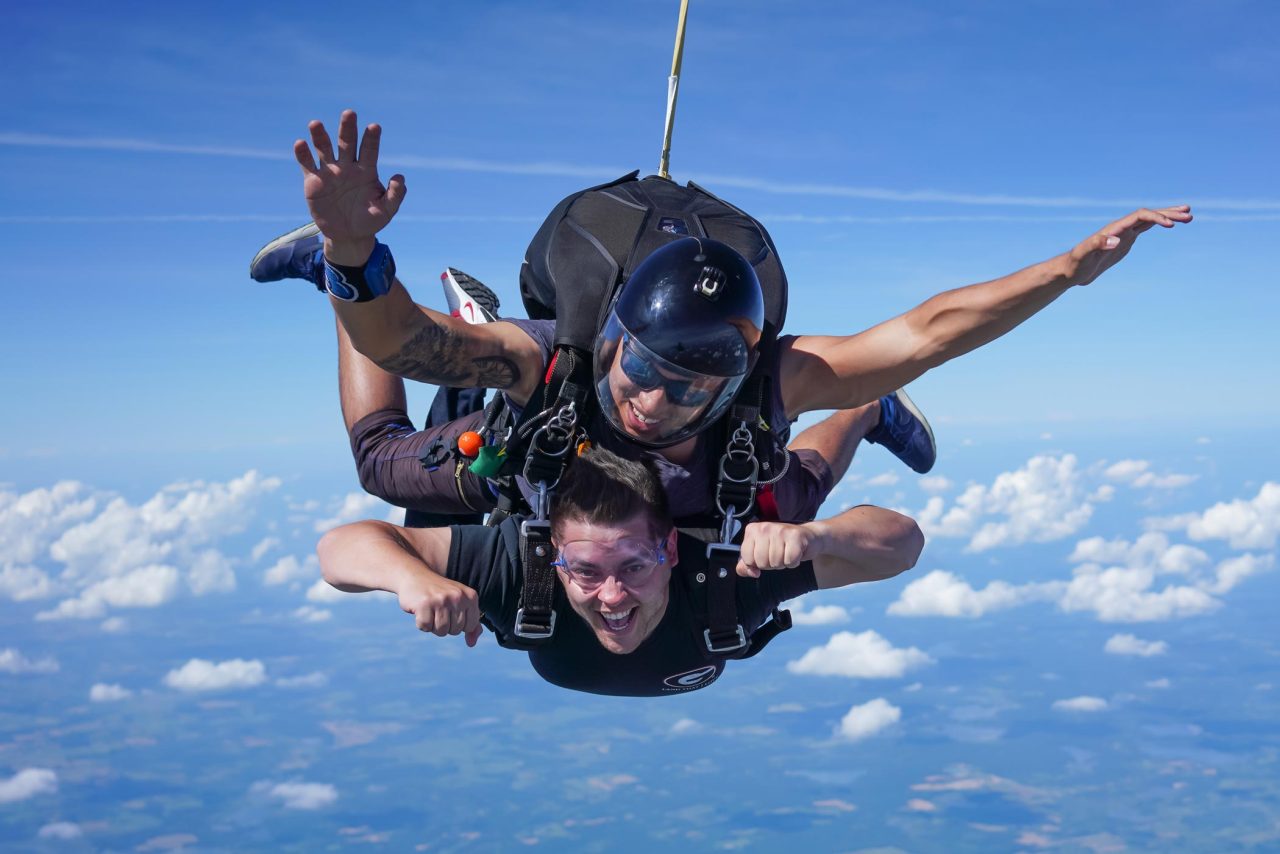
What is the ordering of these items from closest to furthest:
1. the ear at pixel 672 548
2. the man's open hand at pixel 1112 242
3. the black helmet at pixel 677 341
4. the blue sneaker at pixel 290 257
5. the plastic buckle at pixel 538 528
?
1. the man's open hand at pixel 1112 242
2. the black helmet at pixel 677 341
3. the plastic buckle at pixel 538 528
4. the ear at pixel 672 548
5. the blue sneaker at pixel 290 257

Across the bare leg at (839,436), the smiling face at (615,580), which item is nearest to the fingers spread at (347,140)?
the smiling face at (615,580)

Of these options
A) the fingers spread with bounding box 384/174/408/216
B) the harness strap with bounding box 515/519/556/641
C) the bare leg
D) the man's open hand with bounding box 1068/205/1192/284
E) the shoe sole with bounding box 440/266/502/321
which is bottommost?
the harness strap with bounding box 515/519/556/641

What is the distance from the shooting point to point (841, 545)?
3734 millimetres

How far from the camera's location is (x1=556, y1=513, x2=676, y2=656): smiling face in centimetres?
402

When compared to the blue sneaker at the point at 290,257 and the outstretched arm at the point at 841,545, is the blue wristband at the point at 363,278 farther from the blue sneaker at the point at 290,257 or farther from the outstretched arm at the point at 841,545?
the blue sneaker at the point at 290,257

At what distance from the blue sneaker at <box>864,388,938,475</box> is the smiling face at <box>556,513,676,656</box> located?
2.24 m

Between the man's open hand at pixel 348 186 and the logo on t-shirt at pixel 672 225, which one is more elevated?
Result: the logo on t-shirt at pixel 672 225

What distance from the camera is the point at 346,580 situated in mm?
3627

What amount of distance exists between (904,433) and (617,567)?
2579 mm

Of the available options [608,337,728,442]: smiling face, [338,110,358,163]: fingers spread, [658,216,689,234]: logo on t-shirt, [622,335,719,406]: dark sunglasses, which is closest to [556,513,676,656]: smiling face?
[608,337,728,442]: smiling face

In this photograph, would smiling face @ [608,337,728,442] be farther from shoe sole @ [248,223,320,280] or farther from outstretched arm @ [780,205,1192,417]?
shoe sole @ [248,223,320,280]

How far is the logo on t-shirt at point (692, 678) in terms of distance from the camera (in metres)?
4.41

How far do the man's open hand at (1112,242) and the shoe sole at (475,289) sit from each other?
2970 mm

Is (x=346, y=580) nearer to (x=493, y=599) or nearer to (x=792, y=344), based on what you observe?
(x=493, y=599)
